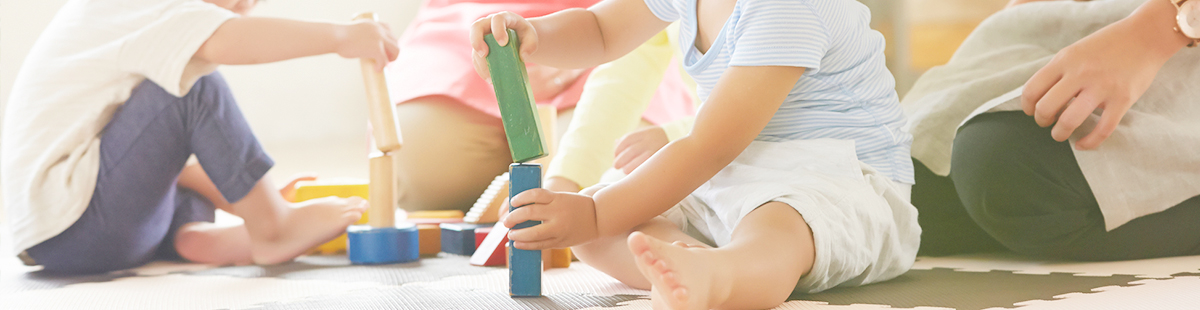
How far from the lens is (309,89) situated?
6.97 ft

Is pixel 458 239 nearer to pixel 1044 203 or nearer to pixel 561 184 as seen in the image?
pixel 561 184

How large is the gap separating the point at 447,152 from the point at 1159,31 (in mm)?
862

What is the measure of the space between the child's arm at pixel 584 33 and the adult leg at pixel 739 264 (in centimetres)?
22

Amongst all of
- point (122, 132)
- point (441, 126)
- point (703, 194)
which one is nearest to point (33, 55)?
point (122, 132)

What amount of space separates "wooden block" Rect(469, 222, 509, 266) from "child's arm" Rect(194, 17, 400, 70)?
23cm

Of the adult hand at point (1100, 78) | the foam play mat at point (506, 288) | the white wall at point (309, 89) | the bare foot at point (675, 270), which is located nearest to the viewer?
the bare foot at point (675, 270)

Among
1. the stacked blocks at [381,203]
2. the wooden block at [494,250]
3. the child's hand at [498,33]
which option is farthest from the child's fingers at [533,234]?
the stacked blocks at [381,203]

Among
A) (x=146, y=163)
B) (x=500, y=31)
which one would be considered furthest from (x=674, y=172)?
(x=146, y=163)

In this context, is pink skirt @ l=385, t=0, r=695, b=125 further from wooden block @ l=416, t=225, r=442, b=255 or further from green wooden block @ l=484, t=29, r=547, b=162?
green wooden block @ l=484, t=29, r=547, b=162

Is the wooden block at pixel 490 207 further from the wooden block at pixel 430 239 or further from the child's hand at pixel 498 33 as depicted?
the child's hand at pixel 498 33

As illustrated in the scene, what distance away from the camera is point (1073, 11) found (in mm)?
808

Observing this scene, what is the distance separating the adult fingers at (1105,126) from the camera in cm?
64

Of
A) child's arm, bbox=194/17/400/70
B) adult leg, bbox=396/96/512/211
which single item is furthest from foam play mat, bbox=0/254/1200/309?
adult leg, bbox=396/96/512/211

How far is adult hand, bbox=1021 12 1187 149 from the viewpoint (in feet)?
2.09
